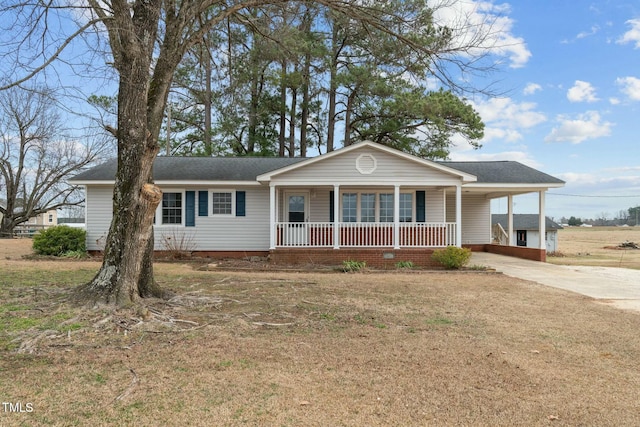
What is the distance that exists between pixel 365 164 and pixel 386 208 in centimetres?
236

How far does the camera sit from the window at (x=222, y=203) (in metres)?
15.5

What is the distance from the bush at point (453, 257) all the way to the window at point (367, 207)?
3.29 m

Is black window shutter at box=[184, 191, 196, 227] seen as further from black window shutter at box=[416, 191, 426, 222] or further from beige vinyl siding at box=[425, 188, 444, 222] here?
beige vinyl siding at box=[425, 188, 444, 222]

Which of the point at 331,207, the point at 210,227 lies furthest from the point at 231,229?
the point at 331,207

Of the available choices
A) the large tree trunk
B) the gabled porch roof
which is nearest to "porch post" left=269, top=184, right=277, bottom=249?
the gabled porch roof

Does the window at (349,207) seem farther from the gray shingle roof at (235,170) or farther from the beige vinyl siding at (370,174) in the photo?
the gray shingle roof at (235,170)

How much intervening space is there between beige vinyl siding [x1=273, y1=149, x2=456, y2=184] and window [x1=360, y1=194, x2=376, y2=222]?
1783mm

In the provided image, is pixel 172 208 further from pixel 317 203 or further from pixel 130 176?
pixel 130 176

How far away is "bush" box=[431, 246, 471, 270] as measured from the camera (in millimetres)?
12883

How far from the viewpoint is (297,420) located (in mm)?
3152

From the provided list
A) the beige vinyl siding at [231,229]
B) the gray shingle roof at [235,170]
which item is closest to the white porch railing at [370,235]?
the beige vinyl siding at [231,229]

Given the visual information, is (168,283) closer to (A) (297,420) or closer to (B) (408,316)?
(B) (408,316)

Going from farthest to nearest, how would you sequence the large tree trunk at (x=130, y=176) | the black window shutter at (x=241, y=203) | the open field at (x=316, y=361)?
the black window shutter at (x=241, y=203) → the large tree trunk at (x=130, y=176) → the open field at (x=316, y=361)

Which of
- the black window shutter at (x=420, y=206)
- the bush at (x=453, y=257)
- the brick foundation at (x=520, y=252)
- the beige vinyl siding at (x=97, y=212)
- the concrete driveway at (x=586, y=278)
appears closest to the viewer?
the concrete driveway at (x=586, y=278)
